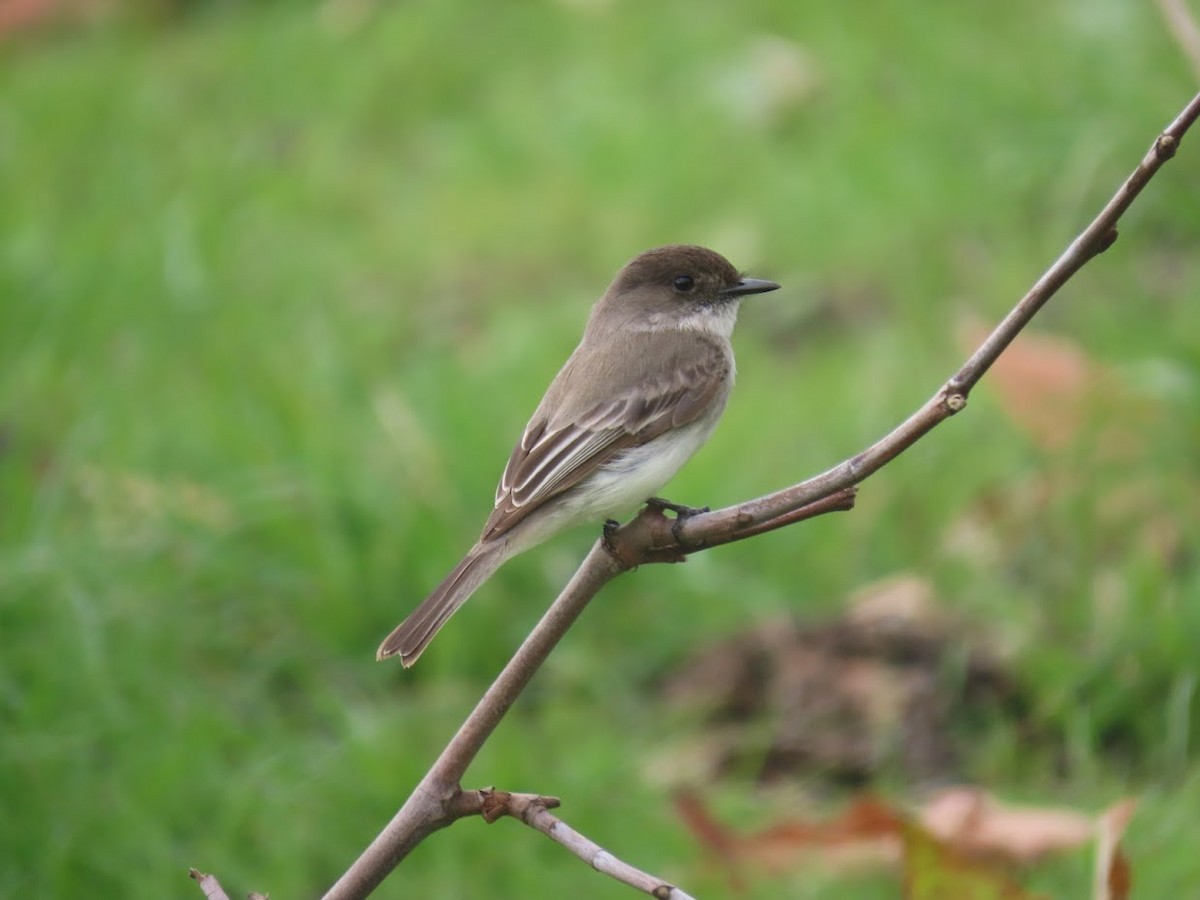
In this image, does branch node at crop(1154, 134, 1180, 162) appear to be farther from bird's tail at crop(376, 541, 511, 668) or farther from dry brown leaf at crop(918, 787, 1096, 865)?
dry brown leaf at crop(918, 787, 1096, 865)

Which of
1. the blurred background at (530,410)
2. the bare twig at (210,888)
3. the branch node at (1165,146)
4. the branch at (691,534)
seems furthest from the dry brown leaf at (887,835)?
the branch node at (1165,146)

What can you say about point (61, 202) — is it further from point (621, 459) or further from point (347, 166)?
point (621, 459)

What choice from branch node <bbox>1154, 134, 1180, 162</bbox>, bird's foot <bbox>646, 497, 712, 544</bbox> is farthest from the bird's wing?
branch node <bbox>1154, 134, 1180, 162</bbox>

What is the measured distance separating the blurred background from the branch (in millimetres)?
1829

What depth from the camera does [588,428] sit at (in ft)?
12.9

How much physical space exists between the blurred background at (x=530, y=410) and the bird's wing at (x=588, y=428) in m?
1.14

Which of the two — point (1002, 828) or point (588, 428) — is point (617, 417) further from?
point (1002, 828)

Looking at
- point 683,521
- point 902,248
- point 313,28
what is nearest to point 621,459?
point 683,521

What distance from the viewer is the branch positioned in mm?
2277

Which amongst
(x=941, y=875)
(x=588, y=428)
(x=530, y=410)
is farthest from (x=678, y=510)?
(x=530, y=410)

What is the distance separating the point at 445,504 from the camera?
5664 millimetres

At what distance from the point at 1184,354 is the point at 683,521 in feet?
10.7

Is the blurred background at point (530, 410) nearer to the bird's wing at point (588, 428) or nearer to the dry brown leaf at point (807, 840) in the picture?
the dry brown leaf at point (807, 840)

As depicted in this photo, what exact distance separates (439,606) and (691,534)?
0.86 meters
